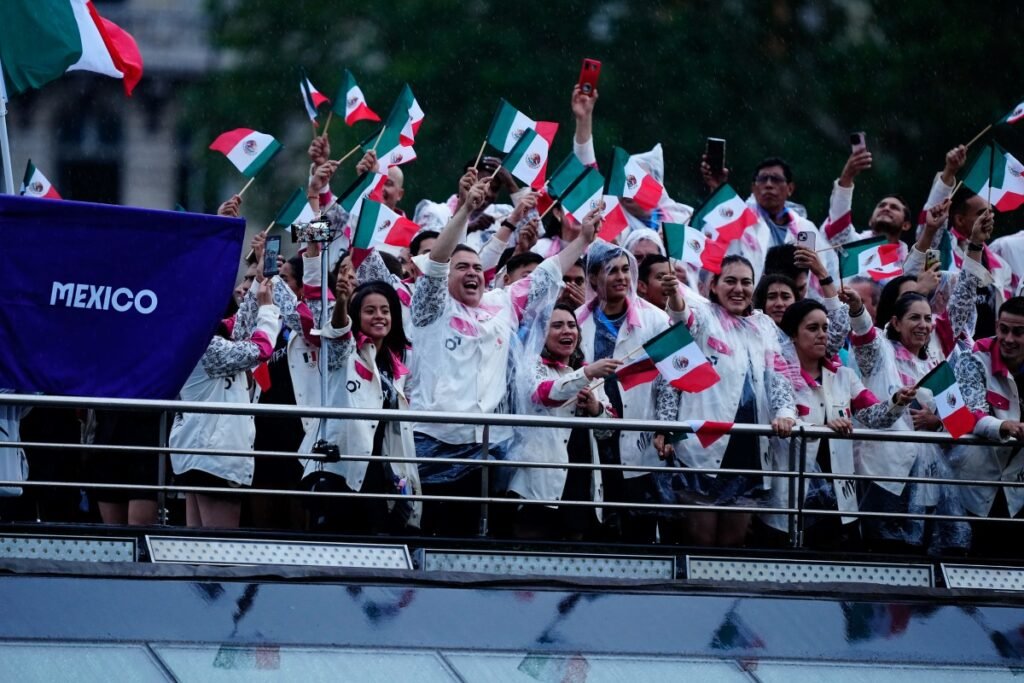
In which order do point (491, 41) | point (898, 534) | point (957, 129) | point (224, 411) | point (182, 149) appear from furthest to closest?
point (182, 149), point (491, 41), point (957, 129), point (898, 534), point (224, 411)

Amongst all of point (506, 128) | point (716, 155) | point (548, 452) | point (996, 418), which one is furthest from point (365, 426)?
point (716, 155)

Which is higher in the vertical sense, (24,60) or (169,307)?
(24,60)

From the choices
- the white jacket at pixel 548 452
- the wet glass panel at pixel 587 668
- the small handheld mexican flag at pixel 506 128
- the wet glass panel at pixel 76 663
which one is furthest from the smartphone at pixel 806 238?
the wet glass panel at pixel 76 663

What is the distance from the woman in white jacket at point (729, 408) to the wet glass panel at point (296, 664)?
201 centimetres

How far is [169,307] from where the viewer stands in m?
9.85

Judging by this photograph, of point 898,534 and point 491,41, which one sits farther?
point 491,41

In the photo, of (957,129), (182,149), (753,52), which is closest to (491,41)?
(753,52)

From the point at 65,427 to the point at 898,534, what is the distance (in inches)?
177

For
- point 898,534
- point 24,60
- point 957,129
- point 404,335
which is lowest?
point 898,534

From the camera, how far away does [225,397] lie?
35.5 feet

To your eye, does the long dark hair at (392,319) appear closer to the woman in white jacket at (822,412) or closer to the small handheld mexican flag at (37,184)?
the woman in white jacket at (822,412)

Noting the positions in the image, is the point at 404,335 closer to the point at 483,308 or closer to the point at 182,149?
the point at 483,308

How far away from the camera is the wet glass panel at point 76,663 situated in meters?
8.90

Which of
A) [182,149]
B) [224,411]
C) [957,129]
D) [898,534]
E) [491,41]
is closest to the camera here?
[224,411]
